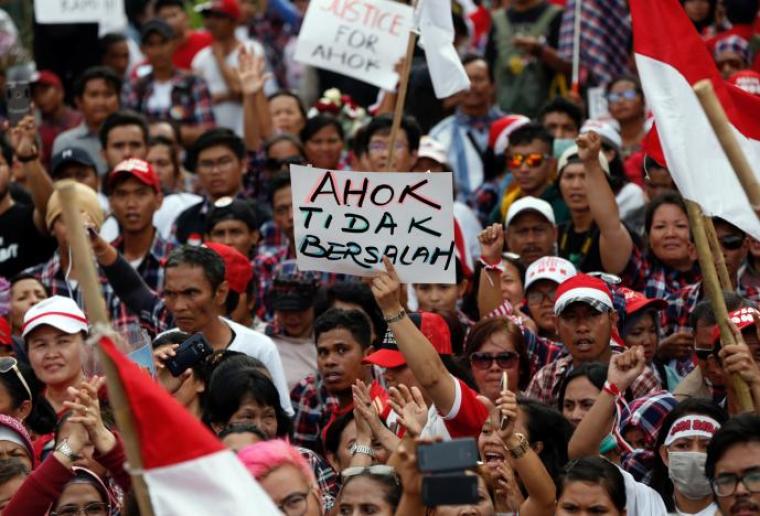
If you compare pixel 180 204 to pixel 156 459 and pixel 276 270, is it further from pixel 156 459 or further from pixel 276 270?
pixel 156 459

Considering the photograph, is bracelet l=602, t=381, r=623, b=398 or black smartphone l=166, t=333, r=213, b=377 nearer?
bracelet l=602, t=381, r=623, b=398

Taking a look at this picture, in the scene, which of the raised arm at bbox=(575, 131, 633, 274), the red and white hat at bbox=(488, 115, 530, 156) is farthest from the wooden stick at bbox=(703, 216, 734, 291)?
the red and white hat at bbox=(488, 115, 530, 156)

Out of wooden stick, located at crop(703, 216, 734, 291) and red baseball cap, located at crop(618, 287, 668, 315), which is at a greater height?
wooden stick, located at crop(703, 216, 734, 291)

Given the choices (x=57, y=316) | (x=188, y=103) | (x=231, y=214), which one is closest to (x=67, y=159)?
(x=231, y=214)

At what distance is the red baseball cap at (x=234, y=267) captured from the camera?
10.6 meters

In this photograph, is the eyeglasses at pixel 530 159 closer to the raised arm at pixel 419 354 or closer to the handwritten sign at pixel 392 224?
the handwritten sign at pixel 392 224

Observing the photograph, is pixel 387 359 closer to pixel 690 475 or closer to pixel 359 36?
pixel 690 475

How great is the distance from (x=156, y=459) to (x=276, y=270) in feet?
18.7

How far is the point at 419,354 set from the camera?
27.1 feet

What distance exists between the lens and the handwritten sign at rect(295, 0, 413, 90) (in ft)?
40.7

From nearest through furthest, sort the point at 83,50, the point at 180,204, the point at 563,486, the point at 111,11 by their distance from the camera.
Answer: the point at 563,486
the point at 180,204
the point at 111,11
the point at 83,50

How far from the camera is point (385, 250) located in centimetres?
873

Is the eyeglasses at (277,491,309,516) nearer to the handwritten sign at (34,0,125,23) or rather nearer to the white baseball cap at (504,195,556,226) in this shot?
the white baseball cap at (504,195,556,226)

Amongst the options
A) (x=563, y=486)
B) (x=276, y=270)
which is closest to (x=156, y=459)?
(x=563, y=486)
